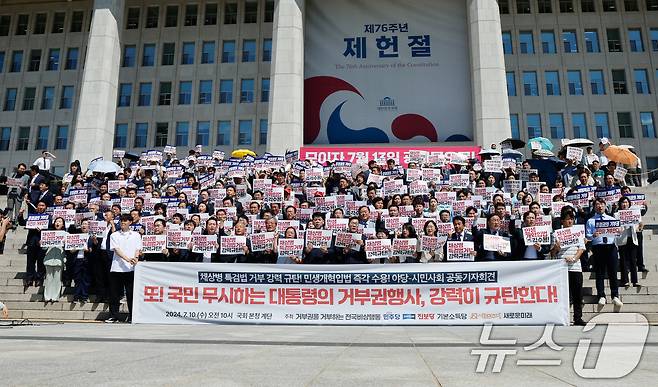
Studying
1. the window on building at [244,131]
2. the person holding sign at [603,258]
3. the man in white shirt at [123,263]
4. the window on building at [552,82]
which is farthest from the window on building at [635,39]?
the man in white shirt at [123,263]

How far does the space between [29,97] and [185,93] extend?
12852mm

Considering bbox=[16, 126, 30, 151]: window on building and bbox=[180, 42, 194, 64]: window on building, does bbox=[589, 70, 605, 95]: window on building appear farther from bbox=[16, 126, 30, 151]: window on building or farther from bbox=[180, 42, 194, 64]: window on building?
bbox=[16, 126, 30, 151]: window on building

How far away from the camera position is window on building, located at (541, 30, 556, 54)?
3878 centimetres

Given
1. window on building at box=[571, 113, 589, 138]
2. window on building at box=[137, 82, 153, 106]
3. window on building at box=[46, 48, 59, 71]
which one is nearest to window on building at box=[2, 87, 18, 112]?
window on building at box=[46, 48, 59, 71]

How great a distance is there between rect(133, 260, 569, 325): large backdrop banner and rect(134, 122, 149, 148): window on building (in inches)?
1256

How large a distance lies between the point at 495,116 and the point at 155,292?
20.4m

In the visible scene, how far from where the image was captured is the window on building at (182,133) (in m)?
39.3

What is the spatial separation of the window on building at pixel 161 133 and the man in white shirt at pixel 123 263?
100 feet

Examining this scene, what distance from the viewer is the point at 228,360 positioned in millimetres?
4629

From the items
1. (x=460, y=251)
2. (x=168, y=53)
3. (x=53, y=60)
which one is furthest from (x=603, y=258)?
(x=53, y=60)

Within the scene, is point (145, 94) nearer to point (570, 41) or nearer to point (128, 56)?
point (128, 56)

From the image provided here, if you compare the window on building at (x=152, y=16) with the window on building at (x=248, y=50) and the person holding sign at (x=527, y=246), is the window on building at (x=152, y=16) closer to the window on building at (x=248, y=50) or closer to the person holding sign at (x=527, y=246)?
the window on building at (x=248, y=50)

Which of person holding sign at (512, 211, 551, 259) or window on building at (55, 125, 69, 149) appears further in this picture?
window on building at (55, 125, 69, 149)

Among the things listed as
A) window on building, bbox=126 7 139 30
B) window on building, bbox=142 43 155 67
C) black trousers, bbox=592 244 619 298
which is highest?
window on building, bbox=126 7 139 30
